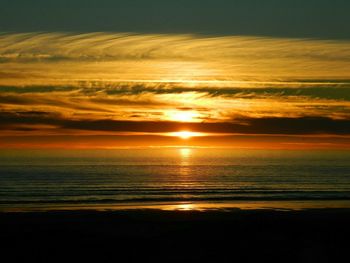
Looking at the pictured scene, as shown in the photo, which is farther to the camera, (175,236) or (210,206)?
(210,206)

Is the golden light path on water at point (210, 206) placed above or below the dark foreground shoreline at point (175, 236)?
below

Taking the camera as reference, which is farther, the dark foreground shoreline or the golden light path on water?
the golden light path on water

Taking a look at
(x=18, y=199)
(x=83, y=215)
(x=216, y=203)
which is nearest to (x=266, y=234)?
(x=83, y=215)

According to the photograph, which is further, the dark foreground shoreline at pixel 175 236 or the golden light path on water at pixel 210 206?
the golden light path on water at pixel 210 206

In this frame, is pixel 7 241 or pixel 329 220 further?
pixel 329 220

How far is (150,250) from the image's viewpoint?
22297 mm

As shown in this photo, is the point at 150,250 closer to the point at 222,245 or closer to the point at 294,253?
the point at 222,245

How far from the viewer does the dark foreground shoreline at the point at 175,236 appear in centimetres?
2125

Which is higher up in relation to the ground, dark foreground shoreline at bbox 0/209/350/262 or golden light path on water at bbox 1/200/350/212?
dark foreground shoreline at bbox 0/209/350/262

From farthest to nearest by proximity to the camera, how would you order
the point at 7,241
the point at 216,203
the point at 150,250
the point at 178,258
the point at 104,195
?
1. the point at 104,195
2. the point at 216,203
3. the point at 7,241
4. the point at 150,250
5. the point at 178,258

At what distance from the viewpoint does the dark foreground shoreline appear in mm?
21250

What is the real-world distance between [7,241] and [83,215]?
9721 millimetres

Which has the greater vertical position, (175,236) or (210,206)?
(175,236)

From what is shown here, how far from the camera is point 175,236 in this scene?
83.8 ft
